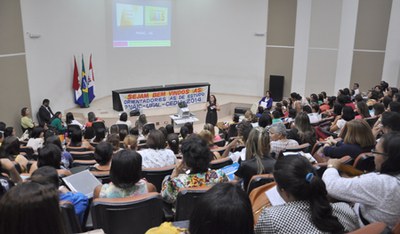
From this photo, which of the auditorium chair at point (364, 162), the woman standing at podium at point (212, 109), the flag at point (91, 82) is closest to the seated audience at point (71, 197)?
the auditorium chair at point (364, 162)

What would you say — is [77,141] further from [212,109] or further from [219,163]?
[212,109]

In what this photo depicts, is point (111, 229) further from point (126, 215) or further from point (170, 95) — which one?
point (170, 95)

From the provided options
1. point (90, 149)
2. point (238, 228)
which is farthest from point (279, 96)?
point (238, 228)

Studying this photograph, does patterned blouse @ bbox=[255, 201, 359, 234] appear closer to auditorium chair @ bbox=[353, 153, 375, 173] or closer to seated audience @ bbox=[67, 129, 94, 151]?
auditorium chair @ bbox=[353, 153, 375, 173]

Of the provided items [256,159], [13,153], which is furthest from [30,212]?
[13,153]

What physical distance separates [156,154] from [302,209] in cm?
240

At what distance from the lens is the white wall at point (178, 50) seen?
10.7m

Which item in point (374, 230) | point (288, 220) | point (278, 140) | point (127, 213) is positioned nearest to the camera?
point (374, 230)

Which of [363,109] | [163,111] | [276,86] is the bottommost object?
[163,111]

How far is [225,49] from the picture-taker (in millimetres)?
13758

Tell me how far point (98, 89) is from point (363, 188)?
1118 cm

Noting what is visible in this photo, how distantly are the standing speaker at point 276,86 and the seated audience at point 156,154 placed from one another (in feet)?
30.6

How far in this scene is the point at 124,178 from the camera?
2.68 meters

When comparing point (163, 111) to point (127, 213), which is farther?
point (163, 111)
